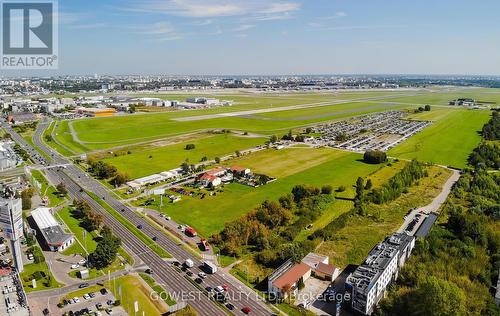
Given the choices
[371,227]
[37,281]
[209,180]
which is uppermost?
[209,180]

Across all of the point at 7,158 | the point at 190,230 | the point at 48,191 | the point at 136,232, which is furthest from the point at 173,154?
the point at 190,230

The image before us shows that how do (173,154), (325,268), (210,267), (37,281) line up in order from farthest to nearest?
1. (173,154)
2. (210,267)
3. (325,268)
4. (37,281)

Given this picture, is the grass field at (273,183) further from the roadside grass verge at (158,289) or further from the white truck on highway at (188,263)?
the roadside grass verge at (158,289)

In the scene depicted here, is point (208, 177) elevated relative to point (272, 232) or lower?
elevated

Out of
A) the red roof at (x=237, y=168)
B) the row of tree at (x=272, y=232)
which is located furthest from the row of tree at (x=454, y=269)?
the red roof at (x=237, y=168)

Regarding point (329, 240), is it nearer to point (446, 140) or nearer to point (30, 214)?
point (30, 214)

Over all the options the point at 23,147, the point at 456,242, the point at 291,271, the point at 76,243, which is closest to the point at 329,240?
the point at 291,271

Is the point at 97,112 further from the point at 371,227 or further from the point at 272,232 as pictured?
the point at 371,227
